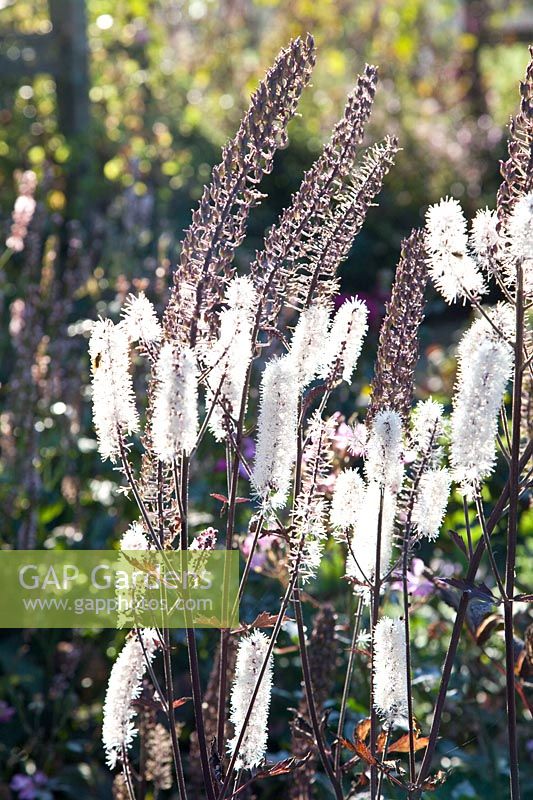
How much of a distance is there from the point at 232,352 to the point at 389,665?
0.40 m

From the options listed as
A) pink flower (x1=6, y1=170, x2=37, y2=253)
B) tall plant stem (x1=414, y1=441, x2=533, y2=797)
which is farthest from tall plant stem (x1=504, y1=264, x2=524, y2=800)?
pink flower (x1=6, y1=170, x2=37, y2=253)

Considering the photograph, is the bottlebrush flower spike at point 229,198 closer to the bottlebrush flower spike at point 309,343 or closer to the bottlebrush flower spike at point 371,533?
the bottlebrush flower spike at point 309,343

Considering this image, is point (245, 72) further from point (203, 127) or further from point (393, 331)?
point (393, 331)

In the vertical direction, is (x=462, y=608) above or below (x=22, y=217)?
below

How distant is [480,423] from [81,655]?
174 centimetres

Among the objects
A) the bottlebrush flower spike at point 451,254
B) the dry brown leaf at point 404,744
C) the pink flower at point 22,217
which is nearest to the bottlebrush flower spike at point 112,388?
the bottlebrush flower spike at point 451,254

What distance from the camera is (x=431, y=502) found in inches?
48.1

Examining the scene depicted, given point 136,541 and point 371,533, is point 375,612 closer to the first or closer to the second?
point 371,533

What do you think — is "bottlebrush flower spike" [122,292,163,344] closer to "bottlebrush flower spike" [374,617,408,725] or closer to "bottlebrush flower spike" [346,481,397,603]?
"bottlebrush flower spike" [346,481,397,603]

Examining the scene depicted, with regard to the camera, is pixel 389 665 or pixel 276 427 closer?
pixel 276 427

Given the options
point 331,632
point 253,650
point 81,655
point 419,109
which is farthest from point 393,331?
point 419,109

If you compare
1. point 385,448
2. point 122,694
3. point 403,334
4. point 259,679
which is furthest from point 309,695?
point 403,334

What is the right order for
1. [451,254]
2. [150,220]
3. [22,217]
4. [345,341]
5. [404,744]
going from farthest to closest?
[150,220] < [22,217] < [404,744] < [345,341] < [451,254]

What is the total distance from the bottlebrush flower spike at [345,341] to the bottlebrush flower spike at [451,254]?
11 centimetres
